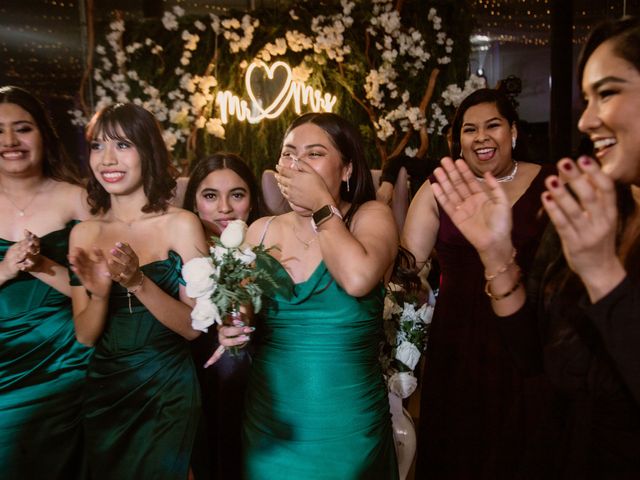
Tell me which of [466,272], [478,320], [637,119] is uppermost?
[637,119]

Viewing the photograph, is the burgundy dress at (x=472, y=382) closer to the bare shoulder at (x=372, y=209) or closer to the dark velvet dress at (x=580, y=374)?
the bare shoulder at (x=372, y=209)

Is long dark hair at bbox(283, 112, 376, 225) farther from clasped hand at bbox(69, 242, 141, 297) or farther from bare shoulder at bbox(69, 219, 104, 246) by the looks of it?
bare shoulder at bbox(69, 219, 104, 246)

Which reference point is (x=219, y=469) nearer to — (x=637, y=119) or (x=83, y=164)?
(x=637, y=119)

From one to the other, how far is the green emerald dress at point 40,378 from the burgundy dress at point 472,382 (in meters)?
1.55

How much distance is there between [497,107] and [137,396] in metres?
2.03

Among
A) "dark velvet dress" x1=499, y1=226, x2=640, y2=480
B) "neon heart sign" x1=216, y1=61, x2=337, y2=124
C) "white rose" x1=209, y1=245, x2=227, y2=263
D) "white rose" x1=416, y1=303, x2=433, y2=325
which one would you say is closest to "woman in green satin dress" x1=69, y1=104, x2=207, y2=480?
"white rose" x1=209, y1=245, x2=227, y2=263

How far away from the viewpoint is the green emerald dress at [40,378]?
2158 millimetres

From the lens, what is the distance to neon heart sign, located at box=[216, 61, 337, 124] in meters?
6.19

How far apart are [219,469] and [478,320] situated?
52.8 inches

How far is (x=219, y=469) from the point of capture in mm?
2457

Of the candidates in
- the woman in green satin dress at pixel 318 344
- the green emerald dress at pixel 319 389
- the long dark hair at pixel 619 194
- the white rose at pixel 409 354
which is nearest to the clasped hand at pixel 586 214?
the long dark hair at pixel 619 194

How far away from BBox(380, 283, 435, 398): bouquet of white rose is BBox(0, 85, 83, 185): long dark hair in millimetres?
1507

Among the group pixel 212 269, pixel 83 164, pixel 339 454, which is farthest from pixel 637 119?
pixel 83 164

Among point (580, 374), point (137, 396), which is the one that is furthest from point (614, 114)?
point (137, 396)
